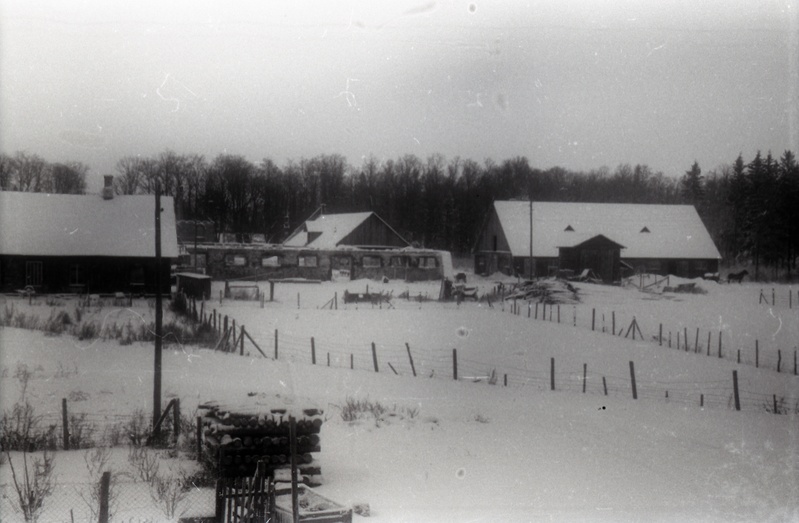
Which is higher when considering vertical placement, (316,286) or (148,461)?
(316,286)

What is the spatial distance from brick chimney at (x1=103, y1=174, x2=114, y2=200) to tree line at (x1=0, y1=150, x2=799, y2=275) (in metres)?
0.38

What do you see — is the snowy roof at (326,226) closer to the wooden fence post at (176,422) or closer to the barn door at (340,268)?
the barn door at (340,268)

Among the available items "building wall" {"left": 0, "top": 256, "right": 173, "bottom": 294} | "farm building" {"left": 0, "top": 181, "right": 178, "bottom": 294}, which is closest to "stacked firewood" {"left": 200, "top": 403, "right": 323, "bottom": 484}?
"farm building" {"left": 0, "top": 181, "right": 178, "bottom": 294}

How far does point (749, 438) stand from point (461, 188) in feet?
43.9

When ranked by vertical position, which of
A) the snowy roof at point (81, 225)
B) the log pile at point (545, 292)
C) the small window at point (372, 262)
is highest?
the snowy roof at point (81, 225)

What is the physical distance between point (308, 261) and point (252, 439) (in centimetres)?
1582

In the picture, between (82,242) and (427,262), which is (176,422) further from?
(427,262)

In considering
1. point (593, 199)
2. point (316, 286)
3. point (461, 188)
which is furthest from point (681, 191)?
point (316, 286)

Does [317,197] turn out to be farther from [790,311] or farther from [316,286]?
[790,311]

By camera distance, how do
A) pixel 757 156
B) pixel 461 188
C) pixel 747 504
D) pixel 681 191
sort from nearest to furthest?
pixel 747 504 → pixel 757 156 → pixel 461 188 → pixel 681 191

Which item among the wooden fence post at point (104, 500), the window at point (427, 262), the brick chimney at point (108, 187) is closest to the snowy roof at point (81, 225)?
the brick chimney at point (108, 187)

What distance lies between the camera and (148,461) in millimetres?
10625

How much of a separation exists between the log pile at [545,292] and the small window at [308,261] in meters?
8.58

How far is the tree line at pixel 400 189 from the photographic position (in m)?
17.3
